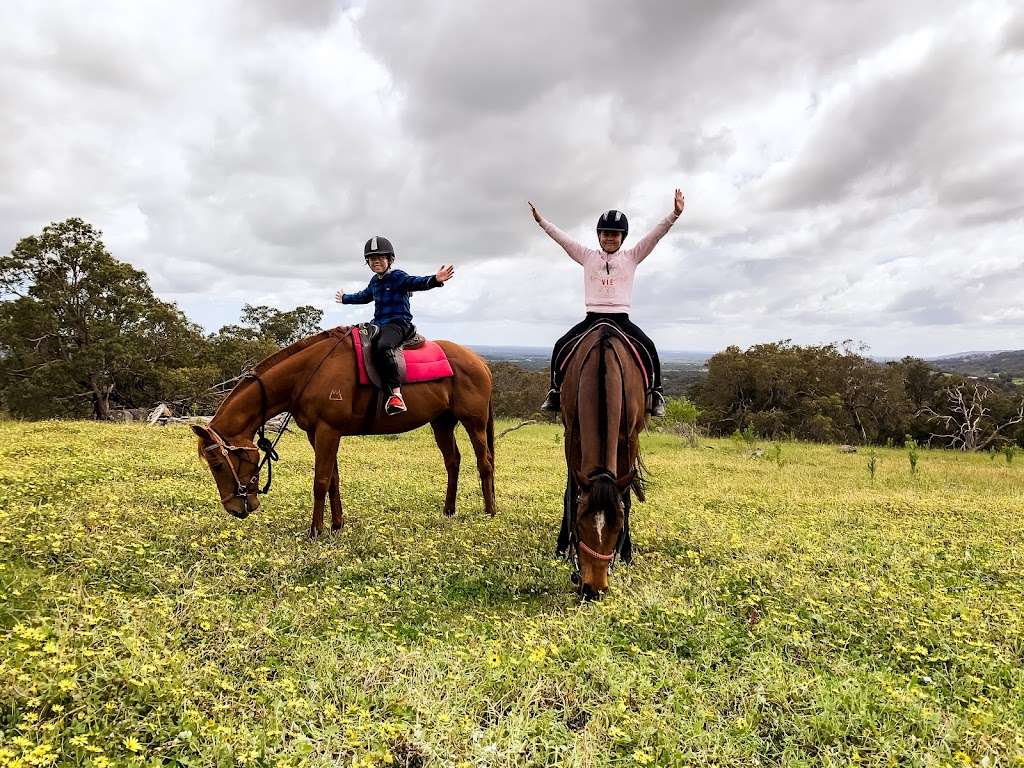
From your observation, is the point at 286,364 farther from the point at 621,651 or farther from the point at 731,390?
the point at 731,390

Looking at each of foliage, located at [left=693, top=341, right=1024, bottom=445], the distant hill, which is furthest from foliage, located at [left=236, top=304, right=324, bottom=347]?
the distant hill

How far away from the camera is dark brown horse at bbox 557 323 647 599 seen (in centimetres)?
448

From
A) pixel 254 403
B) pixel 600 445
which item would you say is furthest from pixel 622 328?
pixel 254 403

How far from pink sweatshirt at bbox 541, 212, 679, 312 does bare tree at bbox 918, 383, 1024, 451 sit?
3703cm

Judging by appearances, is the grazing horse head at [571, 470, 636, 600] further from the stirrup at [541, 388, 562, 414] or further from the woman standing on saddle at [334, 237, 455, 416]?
the woman standing on saddle at [334, 237, 455, 416]

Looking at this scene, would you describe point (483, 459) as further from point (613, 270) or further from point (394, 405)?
point (613, 270)

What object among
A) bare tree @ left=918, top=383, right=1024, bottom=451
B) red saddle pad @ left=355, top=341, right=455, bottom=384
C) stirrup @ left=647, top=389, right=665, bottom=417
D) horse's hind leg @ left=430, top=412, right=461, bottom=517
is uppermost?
red saddle pad @ left=355, top=341, right=455, bottom=384

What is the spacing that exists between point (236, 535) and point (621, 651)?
465 centimetres

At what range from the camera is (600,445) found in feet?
16.0

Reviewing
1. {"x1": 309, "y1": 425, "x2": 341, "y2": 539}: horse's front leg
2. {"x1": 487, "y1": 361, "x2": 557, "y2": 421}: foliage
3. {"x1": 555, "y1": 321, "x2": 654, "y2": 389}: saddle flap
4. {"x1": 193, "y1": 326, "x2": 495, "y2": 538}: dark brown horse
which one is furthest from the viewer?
{"x1": 487, "y1": 361, "x2": 557, "y2": 421}: foliage

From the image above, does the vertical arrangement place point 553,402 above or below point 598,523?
above

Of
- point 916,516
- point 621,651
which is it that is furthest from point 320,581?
point 916,516

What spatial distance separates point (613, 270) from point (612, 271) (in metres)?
0.02

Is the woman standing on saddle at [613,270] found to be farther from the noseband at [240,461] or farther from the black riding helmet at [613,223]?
the noseband at [240,461]
